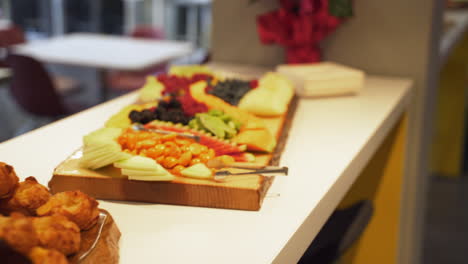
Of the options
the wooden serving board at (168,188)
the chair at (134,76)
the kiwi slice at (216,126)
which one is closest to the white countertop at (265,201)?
the wooden serving board at (168,188)

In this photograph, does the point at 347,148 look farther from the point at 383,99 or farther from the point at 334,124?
the point at 383,99

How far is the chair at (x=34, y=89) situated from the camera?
9.80 feet

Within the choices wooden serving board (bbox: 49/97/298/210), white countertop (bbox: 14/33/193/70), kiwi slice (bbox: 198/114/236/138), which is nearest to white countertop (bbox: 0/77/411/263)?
wooden serving board (bbox: 49/97/298/210)

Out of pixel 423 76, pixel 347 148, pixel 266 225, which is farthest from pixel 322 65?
pixel 266 225

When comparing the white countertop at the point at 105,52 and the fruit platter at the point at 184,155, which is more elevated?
the fruit platter at the point at 184,155

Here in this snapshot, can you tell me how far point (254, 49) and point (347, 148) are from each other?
0.95m

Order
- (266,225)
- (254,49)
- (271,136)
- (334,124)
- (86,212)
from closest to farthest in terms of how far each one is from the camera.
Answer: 1. (86,212)
2. (266,225)
3. (271,136)
4. (334,124)
5. (254,49)

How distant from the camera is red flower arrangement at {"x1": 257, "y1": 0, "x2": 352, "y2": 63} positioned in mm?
1810

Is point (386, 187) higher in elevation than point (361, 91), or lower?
lower

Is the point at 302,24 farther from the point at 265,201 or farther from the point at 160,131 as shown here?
the point at 265,201

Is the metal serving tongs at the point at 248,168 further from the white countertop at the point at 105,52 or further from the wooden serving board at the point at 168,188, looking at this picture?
the white countertop at the point at 105,52

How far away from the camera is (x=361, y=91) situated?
1748mm

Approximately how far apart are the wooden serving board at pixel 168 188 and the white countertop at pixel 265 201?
0.05 ft

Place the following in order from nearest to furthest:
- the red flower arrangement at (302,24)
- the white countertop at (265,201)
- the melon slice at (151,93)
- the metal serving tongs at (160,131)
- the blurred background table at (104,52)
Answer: the white countertop at (265,201) < the metal serving tongs at (160,131) < the melon slice at (151,93) < the red flower arrangement at (302,24) < the blurred background table at (104,52)
